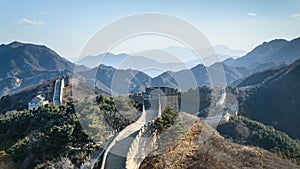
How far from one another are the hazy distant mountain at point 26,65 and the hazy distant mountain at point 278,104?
188 ft

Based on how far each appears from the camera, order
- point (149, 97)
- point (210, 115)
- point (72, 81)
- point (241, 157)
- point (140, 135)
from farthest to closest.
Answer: point (72, 81) < point (210, 115) < point (149, 97) < point (241, 157) < point (140, 135)

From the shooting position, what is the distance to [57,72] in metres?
92.3

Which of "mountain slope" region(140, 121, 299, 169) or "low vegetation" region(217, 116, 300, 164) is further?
"low vegetation" region(217, 116, 300, 164)

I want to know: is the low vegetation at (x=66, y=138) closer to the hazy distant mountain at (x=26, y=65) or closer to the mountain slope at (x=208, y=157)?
the mountain slope at (x=208, y=157)

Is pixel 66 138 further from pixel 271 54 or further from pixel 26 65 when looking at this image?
pixel 271 54

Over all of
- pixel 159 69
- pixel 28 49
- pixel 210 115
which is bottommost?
pixel 210 115

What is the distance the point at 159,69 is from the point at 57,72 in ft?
267

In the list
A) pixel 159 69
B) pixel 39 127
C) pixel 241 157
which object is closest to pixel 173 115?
pixel 159 69

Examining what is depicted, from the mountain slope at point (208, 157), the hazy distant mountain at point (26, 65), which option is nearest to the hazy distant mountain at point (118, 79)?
the mountain slope at point (208, 157)

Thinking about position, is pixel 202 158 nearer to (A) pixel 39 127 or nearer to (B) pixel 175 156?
(B) pixel 175 156

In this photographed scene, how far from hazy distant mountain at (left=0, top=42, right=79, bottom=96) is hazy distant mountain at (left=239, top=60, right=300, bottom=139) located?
188 feet

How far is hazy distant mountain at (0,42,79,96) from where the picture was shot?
8700 centimetres

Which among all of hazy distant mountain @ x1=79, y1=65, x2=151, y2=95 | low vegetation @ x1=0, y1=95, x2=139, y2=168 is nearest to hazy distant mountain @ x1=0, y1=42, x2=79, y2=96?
hazy distant mountain @ x1=79, y1=65, x2=151, y2=95

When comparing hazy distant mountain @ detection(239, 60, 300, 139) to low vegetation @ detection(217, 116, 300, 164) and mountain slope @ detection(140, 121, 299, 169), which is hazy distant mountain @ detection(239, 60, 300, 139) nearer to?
low vegetation @ detection(217, 116, 300, 164)
